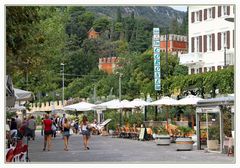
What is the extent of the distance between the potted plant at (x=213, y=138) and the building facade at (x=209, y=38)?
22.3 meters

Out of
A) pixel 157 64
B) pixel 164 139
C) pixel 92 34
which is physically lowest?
pixel 164 139

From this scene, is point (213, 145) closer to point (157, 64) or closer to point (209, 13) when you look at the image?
point (157, 64)

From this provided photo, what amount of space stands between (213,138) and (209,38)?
93.0ft

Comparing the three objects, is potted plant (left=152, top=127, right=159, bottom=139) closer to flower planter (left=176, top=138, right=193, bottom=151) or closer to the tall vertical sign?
flower planter (left=176, top=138, right=193, bottom=151)

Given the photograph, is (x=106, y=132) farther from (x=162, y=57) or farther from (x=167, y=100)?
(x=162, y=57)

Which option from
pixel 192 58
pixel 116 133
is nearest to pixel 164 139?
pixel 116 133

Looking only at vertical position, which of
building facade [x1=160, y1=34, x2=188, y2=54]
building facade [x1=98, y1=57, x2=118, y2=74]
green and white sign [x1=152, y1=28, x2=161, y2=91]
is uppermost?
building facade [x1=160, y1=34, x2=188, y2=54]

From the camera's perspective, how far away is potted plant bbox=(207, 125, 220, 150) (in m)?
25.4

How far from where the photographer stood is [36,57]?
102 ft

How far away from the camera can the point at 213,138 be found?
1008 inches

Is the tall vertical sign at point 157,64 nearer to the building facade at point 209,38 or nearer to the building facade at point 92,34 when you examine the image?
the building facade at point 209,38

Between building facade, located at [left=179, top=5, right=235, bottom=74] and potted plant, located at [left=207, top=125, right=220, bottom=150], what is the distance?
22347 mm

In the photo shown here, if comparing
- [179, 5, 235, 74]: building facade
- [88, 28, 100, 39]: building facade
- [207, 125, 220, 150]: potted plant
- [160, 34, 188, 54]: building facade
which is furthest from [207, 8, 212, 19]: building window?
[88, 28, 100, 39]: building facade
